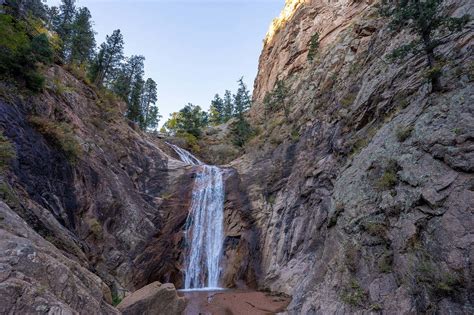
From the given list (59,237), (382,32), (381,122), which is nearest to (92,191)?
(59,237)

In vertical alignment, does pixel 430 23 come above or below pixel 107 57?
below

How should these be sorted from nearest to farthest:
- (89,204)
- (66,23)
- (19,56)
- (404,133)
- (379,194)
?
(379,194) < (404,133) < (19,56) < (89,204) < (66,23)

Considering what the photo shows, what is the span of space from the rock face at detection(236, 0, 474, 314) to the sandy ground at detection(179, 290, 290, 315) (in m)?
1.39

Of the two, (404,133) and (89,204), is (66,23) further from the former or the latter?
(404,133)

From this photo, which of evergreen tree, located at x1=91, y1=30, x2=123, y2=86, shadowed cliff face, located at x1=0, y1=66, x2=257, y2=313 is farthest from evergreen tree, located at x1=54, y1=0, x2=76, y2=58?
shadowed cliff face, located at x1=0, y1=66, x2=257, y2=313

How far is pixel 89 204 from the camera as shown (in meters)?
15.8

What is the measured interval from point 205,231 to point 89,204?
985cm

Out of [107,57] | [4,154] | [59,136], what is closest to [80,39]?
[107,57]

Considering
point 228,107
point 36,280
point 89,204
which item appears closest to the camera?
point 36,280

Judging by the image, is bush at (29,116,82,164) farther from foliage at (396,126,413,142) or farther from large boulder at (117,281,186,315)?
foliage at (396,126,413,142)

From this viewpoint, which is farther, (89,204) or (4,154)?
(89,204)

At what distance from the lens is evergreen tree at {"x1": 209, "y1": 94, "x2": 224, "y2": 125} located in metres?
66.0

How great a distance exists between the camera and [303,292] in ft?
35.0

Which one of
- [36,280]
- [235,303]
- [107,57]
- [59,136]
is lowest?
[235,303]
